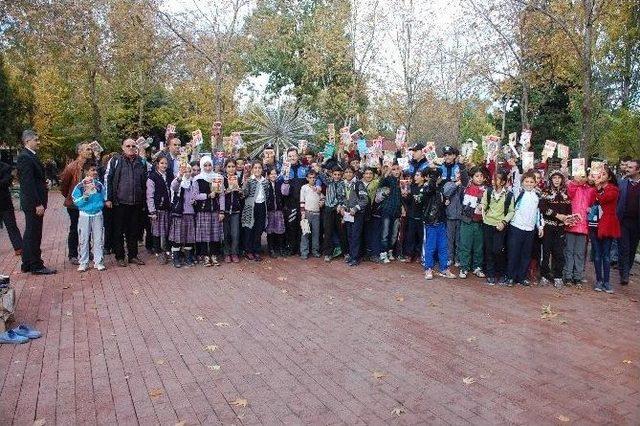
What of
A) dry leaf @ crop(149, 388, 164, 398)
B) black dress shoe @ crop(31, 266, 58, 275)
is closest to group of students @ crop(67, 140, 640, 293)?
black dress shoe @ crop(31, 266, 58, 275)

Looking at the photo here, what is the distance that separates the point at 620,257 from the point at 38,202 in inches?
397

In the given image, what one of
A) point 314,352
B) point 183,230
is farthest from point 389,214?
point 314,352

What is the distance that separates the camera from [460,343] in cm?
593

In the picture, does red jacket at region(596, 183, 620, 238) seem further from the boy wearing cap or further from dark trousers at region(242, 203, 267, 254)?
dark trousers at region(242, 203, 267, 254)

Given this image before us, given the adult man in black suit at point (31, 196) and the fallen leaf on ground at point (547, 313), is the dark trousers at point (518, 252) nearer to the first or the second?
the fallen leaf on ground at point (547, 313)

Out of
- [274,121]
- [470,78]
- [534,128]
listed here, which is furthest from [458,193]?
[534,128]

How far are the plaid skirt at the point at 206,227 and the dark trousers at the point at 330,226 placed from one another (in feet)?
7.25

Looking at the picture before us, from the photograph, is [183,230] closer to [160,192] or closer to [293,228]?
[160,192]

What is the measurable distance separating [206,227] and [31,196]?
2933mm

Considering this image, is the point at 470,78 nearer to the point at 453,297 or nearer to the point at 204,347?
the point at 453,297

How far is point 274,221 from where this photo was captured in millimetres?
10391

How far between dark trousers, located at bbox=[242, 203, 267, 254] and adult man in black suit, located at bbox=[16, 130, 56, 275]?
3.50m

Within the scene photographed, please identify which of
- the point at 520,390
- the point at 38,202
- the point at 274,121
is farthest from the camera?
the point at 274,121

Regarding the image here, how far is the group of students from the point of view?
339 inches
